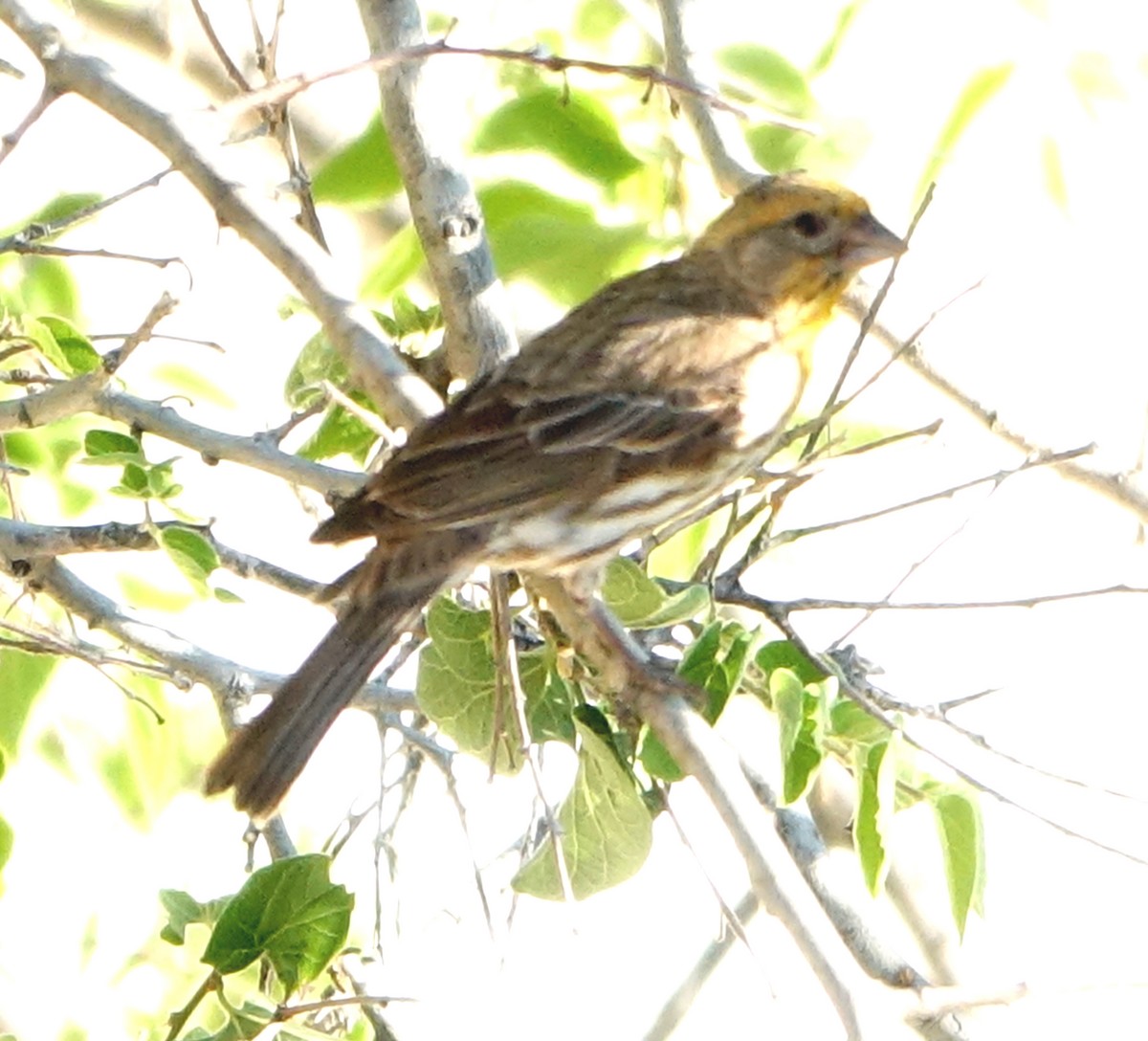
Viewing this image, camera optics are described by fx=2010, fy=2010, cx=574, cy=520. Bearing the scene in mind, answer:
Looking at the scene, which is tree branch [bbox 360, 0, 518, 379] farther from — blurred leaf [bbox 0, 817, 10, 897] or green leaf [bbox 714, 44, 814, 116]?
blurred leaf [bbox 0, 817, 10, 897]

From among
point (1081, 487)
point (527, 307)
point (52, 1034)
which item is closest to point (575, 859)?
point (1081, 487)

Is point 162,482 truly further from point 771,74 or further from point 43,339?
point 771,74

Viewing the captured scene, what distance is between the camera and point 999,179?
11.0 ft

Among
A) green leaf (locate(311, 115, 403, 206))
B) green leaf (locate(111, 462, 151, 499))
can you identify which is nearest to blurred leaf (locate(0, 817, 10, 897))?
green leaf (locate(111, 462, 151, 499))

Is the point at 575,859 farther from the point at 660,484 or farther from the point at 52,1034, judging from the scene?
the point at 52,1034

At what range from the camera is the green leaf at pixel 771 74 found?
3469 mm

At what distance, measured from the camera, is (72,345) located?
334cm

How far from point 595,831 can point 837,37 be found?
1.40 meters

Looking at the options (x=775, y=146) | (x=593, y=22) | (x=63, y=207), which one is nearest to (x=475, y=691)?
(x=63, y=207)

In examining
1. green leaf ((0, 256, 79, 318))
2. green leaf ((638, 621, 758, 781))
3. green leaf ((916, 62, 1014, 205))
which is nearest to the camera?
green leaf ((638, 621, 758, 781))

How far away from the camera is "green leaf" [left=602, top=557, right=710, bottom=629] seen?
2908 mm

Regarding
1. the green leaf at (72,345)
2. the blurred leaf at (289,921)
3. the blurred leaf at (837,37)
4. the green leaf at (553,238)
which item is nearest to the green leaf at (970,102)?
the blurred leaf at (837,37)

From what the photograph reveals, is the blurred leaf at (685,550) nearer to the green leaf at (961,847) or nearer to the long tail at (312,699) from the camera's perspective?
the long tail at (312,699)

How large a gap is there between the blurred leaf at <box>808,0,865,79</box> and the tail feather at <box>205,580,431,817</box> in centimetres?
112
